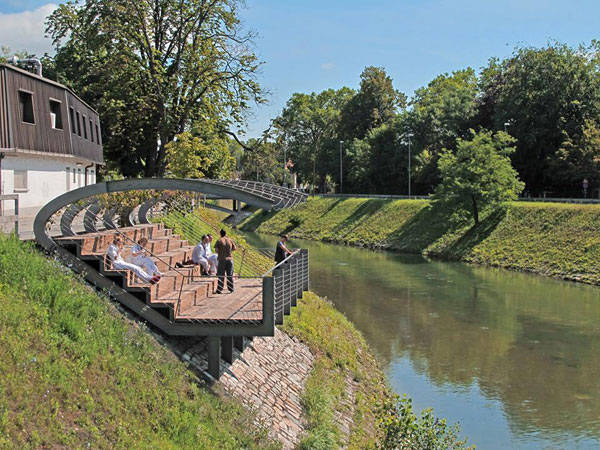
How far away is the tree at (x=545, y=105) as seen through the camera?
5703 cm

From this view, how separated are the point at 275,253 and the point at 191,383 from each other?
7560mm

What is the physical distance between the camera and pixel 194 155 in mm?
31469

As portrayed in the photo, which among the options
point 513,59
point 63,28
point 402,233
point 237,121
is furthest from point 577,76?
point 63,28

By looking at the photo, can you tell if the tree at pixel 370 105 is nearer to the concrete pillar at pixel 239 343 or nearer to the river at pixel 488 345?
the river at pixel 488 345

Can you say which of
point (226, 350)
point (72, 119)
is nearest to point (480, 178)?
point (72, 119)

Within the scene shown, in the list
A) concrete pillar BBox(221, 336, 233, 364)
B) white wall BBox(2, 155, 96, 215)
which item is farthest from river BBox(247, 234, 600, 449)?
white wall BBox(2, 155, 96, 215)

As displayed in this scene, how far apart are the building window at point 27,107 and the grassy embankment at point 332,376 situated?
5970 millimetres

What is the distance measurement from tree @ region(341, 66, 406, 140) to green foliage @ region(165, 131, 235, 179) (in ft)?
175

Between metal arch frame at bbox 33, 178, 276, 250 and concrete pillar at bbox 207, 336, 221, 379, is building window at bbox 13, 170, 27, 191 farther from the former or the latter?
concrete pillar at bbox 207, 336, 221, 379

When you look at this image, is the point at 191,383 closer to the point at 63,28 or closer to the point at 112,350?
the point at 112,350

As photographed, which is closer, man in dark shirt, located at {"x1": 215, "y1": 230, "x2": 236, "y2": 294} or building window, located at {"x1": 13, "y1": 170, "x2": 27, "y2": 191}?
man in dark shirt, located at {"x1": 215, "y1": 230, "x2": 236, "y2": 294}

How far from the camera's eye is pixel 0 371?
8.05m

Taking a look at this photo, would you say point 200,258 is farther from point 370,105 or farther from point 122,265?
point 370,105

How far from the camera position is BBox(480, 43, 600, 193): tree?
57031 millimetres
